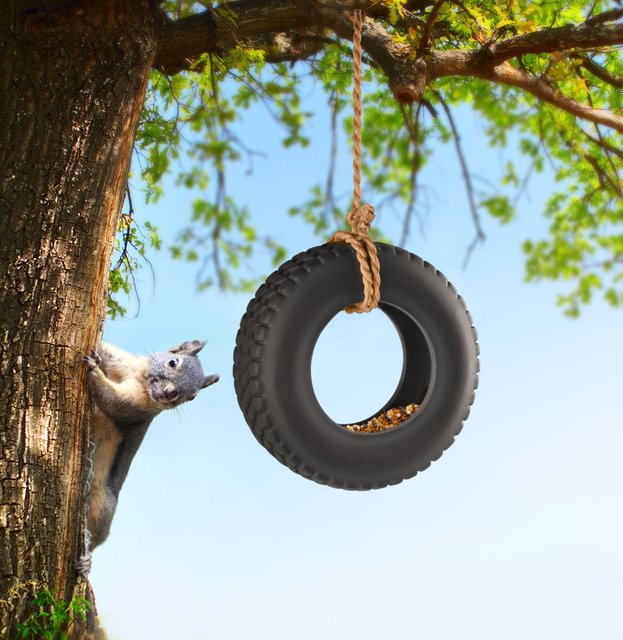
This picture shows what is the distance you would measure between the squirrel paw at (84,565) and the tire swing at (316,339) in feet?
2.63

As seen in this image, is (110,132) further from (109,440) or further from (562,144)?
(562,144)

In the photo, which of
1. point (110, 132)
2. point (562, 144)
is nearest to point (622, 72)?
point (562, 144)

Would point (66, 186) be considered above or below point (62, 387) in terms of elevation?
above

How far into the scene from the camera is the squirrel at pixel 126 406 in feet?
9.26

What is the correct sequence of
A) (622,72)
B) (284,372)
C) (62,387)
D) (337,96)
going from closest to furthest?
(284,372), (62,387), (622,72), (337,96)

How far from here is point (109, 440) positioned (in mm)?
2879

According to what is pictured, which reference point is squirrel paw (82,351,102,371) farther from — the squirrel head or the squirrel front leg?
the squirrel head

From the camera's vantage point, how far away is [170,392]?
285cm

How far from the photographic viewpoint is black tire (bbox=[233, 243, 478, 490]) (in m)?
2.22

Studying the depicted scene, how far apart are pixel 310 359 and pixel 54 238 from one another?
39.4 inches

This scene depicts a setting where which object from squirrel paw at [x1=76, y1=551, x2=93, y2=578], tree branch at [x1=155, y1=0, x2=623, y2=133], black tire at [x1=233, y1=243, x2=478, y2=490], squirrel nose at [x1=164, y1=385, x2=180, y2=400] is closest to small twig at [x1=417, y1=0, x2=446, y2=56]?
tree branch at [x1=155, y1=0, x2=623, y2=133]

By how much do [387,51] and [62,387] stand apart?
1.93 m

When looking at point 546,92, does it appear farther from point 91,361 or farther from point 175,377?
point 91,361

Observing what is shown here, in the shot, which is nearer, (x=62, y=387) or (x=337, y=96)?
(x=62, y=387)
